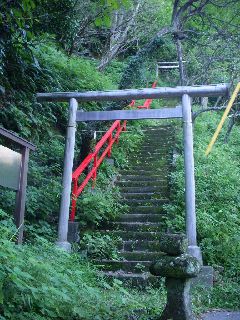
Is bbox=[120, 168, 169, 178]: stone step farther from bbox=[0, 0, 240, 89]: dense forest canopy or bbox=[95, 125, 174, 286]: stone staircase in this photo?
bbox=[0, 0, 240, 89]: dense forest canopy

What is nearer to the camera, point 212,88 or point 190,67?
point 212,88

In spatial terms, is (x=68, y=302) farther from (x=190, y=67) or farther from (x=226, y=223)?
(x=190, y=67)

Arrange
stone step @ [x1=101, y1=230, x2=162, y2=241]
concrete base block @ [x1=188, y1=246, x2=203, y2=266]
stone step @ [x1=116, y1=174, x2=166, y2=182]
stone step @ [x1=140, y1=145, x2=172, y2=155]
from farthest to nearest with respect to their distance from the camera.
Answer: stone step @ [x1=140, y1=145, x2=172, y2=155] < stone step @ [x1=116, y1=174, x2=166, y2=182] < stone step @ [x1=101, y1=230, x2=162, y2=241] < concrete base block @ [x1=188, y1=246, x2=203, y2=266]

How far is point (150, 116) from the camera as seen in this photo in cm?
805

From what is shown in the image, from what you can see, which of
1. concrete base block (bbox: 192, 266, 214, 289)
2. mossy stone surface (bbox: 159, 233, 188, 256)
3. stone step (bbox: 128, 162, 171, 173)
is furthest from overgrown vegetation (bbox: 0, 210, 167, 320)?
stone step (bbox: 128, 162, 171, 173)

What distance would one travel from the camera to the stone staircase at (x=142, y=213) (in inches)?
284

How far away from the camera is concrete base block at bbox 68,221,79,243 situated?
A: 25.8 feet

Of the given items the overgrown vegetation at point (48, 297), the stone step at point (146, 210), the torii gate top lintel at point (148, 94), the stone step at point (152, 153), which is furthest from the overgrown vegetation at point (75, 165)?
the torii gate top lintel at point (148, 94)

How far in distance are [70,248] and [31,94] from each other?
3235mm

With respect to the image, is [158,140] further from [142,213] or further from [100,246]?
[100,246]

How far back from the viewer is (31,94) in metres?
8.76

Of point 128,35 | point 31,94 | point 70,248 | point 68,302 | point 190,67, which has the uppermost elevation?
point 128,35

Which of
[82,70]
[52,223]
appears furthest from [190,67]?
[52,223]

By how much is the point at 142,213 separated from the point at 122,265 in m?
1.88
